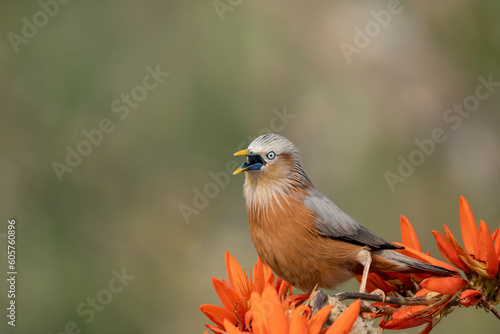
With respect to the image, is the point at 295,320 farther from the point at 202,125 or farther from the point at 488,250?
the point at 202,125

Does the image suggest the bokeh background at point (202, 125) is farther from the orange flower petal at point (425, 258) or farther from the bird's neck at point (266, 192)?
the orange flower petal at point (425, 258)

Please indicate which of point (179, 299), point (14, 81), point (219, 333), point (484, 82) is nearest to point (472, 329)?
point (484, 82)

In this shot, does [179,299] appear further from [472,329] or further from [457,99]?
[457,99]

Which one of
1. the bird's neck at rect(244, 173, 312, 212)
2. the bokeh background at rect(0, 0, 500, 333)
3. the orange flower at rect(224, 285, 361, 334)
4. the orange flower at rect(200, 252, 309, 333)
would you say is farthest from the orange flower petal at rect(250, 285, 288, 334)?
the bokeh background at rect(0, 0, 500, 333)

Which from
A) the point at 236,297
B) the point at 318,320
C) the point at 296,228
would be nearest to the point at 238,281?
the point at 236,297

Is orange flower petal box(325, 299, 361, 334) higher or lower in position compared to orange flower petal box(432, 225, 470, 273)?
higher

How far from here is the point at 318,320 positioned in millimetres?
583

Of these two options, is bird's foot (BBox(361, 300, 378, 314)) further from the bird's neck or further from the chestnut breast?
the bird's neck

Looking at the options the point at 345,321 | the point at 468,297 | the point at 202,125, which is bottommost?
the point at 468,297

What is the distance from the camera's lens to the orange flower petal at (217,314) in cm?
83

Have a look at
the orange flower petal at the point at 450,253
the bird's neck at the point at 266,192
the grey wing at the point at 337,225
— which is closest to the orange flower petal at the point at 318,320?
the orange flower petal at the point at 450,253

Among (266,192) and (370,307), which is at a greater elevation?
(266,192)

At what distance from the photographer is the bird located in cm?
124

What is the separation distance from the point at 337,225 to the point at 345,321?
2.66 feet
